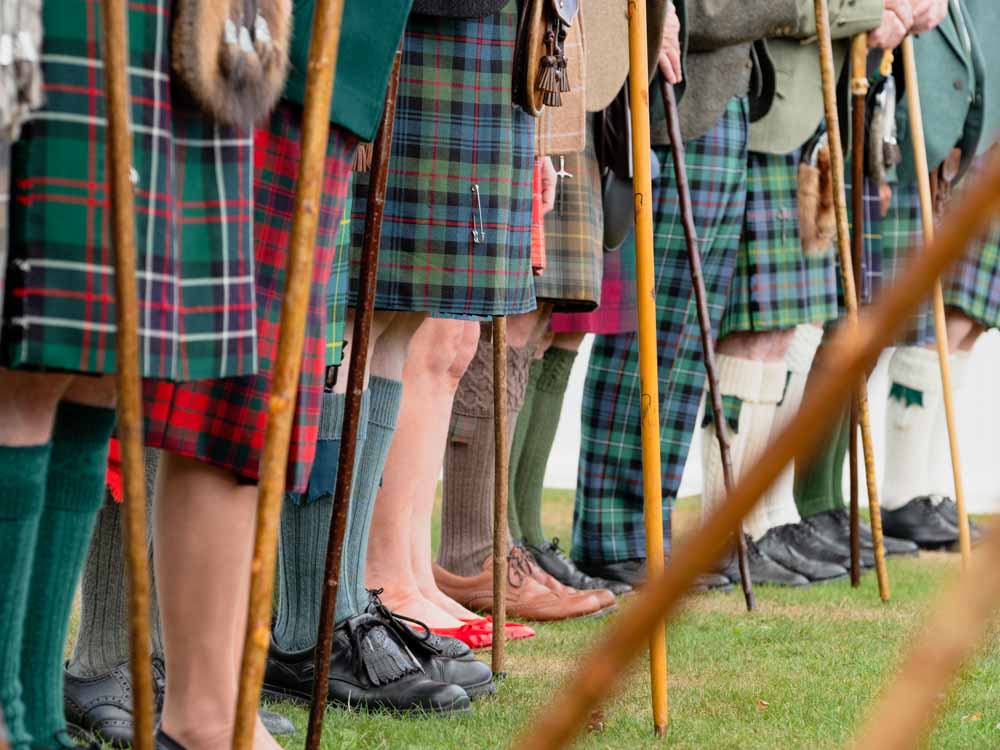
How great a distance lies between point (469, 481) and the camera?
273cm

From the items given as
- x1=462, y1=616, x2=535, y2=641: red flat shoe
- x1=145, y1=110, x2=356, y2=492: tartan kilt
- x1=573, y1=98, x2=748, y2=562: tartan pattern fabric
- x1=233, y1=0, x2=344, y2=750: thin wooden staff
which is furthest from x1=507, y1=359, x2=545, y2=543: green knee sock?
x1=233, y1=0, x2=344, y2=750: thin wooden staff

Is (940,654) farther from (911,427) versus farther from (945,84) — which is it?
(911,427)

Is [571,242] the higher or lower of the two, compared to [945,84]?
lower

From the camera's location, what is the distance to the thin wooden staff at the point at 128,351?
0.84m

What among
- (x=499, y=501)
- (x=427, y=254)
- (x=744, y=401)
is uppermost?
(x=427, y=254)

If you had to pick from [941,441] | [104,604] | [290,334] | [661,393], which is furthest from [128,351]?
[941,441]

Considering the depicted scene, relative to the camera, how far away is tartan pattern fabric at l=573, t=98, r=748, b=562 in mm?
2996

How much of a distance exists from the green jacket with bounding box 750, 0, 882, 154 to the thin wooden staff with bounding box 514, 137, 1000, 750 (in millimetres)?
2672

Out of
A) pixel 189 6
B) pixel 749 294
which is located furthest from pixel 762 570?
pixel 189 6

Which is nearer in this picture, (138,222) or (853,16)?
(138,222)

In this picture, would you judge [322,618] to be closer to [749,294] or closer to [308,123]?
[308,123]

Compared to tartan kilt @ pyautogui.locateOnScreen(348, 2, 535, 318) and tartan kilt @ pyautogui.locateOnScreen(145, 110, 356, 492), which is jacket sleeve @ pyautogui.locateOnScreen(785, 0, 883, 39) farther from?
tartan kilt @ pyautogui.locateOnScreen(145, 110, 356, 492)

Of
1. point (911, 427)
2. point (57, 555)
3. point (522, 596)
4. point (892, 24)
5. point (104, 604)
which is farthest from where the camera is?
point (911, 427)

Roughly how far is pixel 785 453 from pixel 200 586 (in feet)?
2.89
